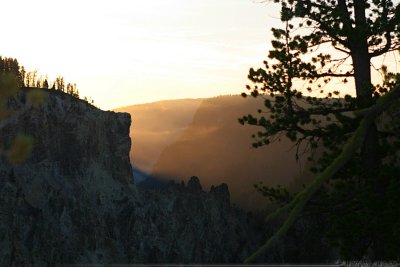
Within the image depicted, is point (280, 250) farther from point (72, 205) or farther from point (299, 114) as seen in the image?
point (299, 114)

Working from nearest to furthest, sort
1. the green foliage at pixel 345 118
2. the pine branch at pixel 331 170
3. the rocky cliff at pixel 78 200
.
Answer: the pine branch at pixel 331 170, the green foliage at pixel 345 118, the rocky cliff at pixel 78 200

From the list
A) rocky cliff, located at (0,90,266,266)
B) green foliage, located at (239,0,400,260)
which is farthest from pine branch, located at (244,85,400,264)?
rocky cliff, located at (0,90,266,266)

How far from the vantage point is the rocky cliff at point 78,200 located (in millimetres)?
124250

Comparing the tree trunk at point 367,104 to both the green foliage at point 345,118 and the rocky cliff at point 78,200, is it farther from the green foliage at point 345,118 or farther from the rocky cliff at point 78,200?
the rocky cliff at point 78,200

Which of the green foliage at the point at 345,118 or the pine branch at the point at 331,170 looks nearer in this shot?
the pine branch at the point at 331,170

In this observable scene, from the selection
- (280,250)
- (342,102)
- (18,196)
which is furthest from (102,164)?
(342,102)

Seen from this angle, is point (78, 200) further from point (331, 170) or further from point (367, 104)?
point (331, 170)

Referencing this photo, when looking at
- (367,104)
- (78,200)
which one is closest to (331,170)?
(367,104)

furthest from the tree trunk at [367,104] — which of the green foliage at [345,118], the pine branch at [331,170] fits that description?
the pine branch at [331,170]

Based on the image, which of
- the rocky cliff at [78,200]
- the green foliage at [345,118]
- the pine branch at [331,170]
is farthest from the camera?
the rocky cliff at [78,200]

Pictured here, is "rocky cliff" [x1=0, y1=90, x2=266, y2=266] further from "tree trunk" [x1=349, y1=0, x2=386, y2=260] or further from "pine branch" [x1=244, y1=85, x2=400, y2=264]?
"pine branch" [x1=244, y1=85, x2=400, y2=264]

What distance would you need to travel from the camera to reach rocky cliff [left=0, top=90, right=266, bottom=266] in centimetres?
12425

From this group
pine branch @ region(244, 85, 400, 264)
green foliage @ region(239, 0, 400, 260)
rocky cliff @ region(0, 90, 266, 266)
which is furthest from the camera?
rocky cliff @ region(0, 90, 266, 266)

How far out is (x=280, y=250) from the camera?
19388 cm
